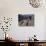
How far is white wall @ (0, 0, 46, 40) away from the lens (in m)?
3.14

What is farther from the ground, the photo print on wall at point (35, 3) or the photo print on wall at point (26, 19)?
the photo print on wall at point (35, 3)

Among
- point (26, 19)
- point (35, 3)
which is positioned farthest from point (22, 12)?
point (35, 3)

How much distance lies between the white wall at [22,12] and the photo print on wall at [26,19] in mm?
77

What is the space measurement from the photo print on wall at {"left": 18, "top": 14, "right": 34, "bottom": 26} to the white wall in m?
0.08

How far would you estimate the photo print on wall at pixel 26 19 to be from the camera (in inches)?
126

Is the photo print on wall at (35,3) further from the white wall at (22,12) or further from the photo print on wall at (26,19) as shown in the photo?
the photo print on wall at (26,19)

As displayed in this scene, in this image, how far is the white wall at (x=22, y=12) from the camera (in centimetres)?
314

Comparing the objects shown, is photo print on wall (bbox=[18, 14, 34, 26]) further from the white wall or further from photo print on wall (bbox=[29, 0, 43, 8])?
photo print on wall (bbox=[29, 0, 43, 8])

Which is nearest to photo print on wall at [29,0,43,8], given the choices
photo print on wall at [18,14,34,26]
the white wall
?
the white wall

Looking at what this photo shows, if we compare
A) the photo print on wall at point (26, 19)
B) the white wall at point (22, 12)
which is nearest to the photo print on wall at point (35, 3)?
the white wall at point (22, 12)

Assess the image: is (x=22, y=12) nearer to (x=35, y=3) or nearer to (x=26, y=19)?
(x=26, y=19)

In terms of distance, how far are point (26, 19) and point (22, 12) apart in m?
0.21

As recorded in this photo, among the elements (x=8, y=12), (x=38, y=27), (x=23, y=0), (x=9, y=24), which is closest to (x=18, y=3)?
(x=23, y=0)

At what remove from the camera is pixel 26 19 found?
3.20 m
